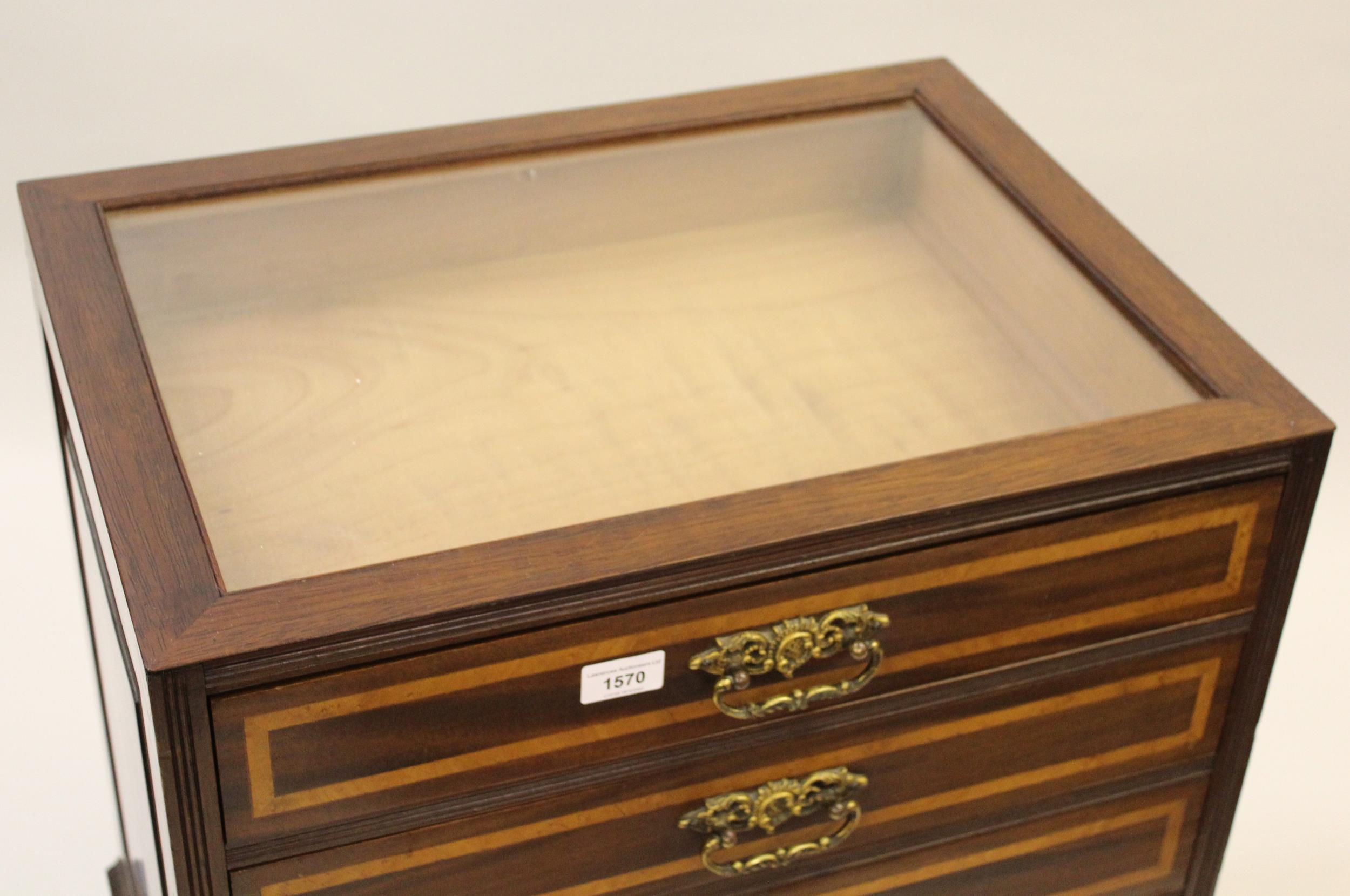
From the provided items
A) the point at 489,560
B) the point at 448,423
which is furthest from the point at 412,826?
the point at 448,423

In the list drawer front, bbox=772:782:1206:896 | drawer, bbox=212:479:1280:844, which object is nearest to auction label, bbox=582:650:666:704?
drawer, bbox=212:479:1280:844

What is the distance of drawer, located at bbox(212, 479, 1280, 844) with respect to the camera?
1.31m

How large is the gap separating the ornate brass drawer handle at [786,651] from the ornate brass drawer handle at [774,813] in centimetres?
8

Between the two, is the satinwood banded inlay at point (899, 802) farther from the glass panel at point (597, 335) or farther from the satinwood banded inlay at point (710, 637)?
the glass panel at point (597, 335)

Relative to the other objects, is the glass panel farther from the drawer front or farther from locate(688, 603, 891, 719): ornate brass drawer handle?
the drawer front

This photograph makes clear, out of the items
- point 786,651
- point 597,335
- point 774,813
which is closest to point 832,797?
point 774,813

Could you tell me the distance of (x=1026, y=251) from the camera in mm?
1678

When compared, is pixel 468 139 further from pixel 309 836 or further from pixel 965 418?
pixel 309 836

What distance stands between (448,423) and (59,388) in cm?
34

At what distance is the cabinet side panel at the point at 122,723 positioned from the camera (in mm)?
1488

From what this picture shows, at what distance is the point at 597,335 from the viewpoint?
64.9 inches

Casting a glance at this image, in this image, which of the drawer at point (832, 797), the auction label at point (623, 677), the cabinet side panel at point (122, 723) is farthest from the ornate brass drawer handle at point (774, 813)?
the cabinet side panel at point (122, 723)

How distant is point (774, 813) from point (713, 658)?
173mm

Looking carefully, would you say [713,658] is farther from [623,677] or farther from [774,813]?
[774,813]
